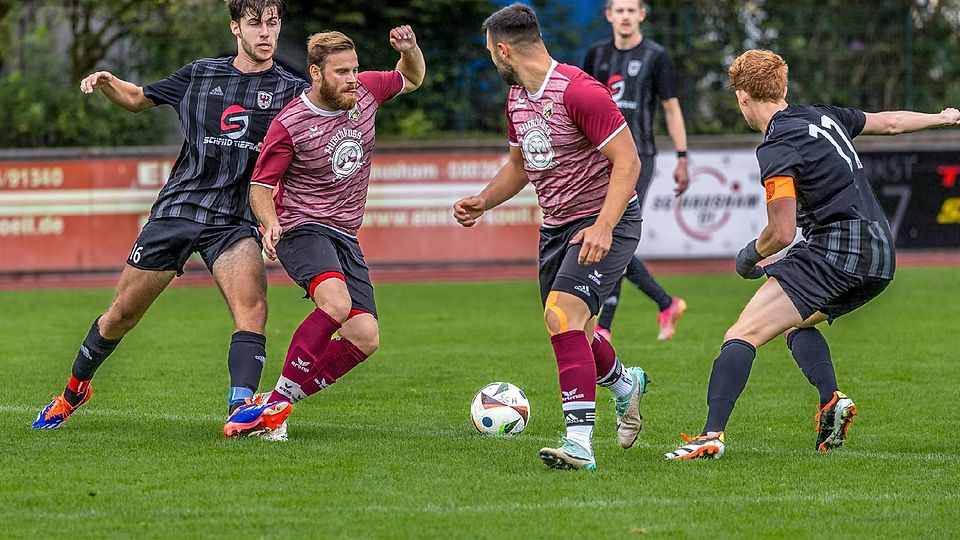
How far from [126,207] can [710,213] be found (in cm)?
671

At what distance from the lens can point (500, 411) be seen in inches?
273

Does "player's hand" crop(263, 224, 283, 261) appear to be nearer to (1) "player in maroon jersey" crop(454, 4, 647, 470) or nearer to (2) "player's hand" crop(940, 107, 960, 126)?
(1) "player in maroon jersey" crop(454, 4, 647, 470)

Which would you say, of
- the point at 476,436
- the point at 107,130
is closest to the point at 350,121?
the point at 476,436

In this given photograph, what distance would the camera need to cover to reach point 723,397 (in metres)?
6.18

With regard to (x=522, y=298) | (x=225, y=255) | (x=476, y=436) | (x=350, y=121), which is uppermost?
(x=350, y=121)

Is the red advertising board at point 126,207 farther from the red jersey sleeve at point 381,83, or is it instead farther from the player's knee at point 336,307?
the player's knee at point 336,307

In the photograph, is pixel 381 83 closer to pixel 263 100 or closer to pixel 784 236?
pixel 263 100

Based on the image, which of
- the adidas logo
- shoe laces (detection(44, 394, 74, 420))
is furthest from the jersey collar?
shoe laces (detection(44, 394, 74, 420))

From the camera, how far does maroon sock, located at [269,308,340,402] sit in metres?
6.68

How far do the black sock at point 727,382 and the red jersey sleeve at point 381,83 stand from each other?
2129mm

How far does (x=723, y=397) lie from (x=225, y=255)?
8.01 ft

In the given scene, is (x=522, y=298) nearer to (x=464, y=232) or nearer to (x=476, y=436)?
(x=464, y=232)

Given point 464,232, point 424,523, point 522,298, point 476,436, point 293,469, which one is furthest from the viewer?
point 464,232

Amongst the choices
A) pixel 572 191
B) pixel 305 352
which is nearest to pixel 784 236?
pixel 572 191
